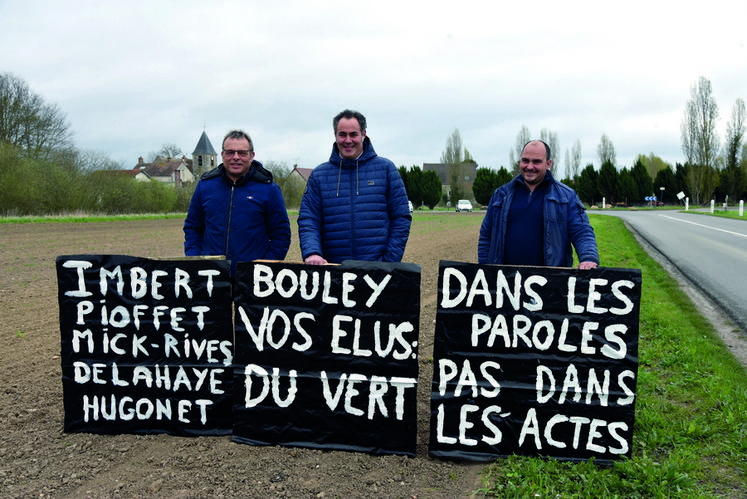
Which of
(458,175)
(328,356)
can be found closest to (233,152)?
(328,356)

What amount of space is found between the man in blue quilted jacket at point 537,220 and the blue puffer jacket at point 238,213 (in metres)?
1.62

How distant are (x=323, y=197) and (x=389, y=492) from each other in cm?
202

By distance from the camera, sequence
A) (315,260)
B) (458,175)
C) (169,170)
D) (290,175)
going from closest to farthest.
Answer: (315,260) → (290,175) → (458,175) → (169,170)

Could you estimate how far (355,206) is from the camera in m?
4.15

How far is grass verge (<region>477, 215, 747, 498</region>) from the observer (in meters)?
3.17

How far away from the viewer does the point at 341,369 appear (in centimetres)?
372

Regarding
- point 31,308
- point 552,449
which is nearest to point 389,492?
point 552,449

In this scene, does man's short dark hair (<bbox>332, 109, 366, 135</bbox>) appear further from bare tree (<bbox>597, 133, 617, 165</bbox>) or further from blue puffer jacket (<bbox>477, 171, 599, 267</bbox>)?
bare tree (<bbox>597, 133, 617, 165</bbox>)

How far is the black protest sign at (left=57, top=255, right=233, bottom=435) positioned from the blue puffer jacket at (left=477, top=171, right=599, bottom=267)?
194 centimetres

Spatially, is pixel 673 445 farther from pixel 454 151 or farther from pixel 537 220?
pixel 454 151

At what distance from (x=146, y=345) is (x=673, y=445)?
3.48 meters

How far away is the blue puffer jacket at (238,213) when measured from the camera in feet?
14.4

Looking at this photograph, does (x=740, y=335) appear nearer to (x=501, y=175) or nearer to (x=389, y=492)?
(x=389, y=492)

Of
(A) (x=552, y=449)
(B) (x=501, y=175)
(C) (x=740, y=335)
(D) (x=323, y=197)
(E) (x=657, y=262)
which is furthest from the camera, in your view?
(B) (x=501, y=175)
